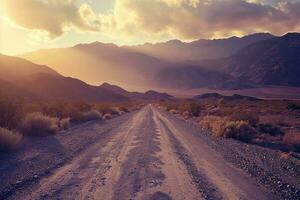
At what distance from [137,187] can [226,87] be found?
188 meters

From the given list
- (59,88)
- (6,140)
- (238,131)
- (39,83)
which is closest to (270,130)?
(238,131)

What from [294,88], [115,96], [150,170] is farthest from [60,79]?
[150,170]

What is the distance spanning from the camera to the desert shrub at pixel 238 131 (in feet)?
80.6

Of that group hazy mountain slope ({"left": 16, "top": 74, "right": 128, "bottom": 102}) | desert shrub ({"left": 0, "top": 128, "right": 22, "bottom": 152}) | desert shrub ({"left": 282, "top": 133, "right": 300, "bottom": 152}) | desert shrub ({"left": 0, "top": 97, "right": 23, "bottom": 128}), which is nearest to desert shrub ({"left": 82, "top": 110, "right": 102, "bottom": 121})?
desert shrub ({"left": 0, "top": 97, "right": 23, "bottom": 128})

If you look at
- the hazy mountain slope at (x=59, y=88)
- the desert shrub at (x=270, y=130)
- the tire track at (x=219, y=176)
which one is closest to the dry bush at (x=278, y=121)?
the desert shrub at (x=270, y=130)

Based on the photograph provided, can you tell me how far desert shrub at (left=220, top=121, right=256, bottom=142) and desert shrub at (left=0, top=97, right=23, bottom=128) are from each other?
11.5 m

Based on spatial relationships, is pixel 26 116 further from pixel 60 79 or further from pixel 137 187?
pixel 60 79

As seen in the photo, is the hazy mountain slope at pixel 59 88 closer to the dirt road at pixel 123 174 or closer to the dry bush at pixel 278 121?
the dry bush at pixel 278 121

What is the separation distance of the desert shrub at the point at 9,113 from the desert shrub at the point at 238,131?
453 inches

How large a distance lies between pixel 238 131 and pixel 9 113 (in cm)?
1252

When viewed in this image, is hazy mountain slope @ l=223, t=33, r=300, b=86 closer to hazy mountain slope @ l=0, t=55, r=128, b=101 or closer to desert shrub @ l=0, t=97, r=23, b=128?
hazy mountain slope @ l=0, t=55, r=128, b=101

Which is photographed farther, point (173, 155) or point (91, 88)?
point (91, 88)

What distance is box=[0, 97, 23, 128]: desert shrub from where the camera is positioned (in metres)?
21.3

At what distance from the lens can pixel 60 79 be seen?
11700 centimetres
